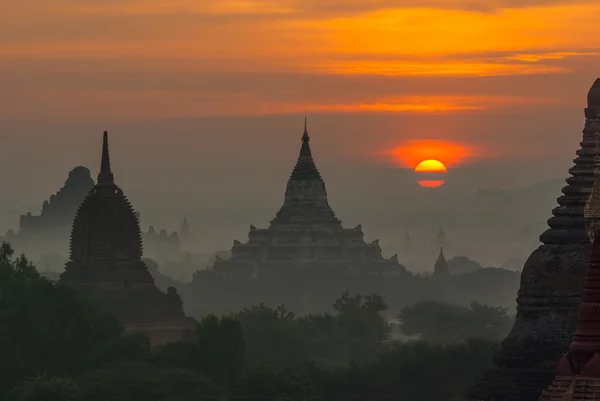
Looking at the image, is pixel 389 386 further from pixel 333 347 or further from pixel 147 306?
pixel 333 347

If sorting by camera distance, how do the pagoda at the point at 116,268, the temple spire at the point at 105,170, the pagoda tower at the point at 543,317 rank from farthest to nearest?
1. the temple spire at the point at 105,170
2. the pagoda at the point at 116,268
3. the pagoda tower at the point at 543,317

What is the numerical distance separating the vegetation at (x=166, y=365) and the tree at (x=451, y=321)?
37182 millimetres

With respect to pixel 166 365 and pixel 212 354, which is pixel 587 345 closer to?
pixel 166 365

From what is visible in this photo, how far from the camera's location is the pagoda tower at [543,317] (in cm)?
8012

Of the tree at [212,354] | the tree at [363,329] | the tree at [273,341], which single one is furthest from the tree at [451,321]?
the tree at [212,354]

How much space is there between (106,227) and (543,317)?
57.4m

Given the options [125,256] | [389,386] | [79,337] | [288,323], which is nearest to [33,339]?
[79,337]

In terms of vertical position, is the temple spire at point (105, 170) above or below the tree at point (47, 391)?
Result: above

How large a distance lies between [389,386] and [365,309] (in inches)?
2220

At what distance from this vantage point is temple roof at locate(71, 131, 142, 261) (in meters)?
135

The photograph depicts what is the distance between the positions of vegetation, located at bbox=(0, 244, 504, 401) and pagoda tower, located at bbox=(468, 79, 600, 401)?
1842 centimetres

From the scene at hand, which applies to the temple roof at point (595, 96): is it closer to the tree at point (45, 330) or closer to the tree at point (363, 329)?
the tree at point (45, 330)

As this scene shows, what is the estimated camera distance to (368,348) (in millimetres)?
144750

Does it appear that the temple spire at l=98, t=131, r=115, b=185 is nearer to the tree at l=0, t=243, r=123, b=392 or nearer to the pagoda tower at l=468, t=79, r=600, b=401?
the tree at l=0, t=243, r=123, b=392
